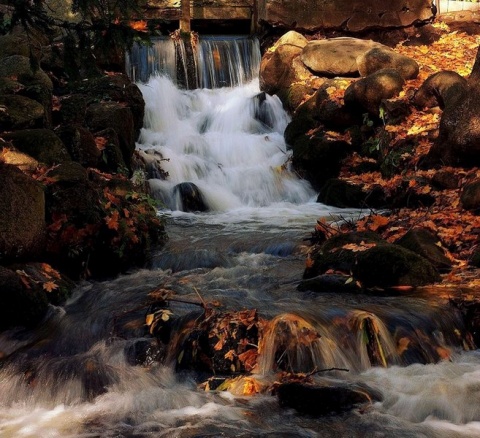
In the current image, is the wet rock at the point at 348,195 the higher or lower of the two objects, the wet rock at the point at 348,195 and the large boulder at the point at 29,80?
the lower

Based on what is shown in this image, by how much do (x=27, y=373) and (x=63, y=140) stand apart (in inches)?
187

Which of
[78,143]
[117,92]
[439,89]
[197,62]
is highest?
[197,62]

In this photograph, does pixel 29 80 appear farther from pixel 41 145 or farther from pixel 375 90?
pixel 375 90

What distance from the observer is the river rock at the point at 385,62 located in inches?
488

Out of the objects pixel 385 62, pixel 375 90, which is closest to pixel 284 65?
pixel 385 62

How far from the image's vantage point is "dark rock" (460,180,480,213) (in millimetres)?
7418

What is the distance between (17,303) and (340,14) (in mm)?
14022

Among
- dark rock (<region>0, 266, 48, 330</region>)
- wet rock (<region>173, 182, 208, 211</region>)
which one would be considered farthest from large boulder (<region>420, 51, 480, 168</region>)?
dark rock (<region>0, 266, 48, 330</region>)

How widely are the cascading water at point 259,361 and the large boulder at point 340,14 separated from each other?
10306 millimetres

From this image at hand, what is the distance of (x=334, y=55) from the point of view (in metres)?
14.0

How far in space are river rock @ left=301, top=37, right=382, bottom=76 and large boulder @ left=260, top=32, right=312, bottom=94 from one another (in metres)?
0.32

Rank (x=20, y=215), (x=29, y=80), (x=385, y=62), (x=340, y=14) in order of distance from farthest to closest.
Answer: (x=340, y=14)
(x=385, y=62)
(x=29, y=80)
(x=20, y=215)

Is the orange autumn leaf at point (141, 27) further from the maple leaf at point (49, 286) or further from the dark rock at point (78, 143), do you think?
the maple leaf at point (49, 286)

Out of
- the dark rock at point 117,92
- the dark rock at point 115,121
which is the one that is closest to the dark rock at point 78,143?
the dark rock at point 115,121
